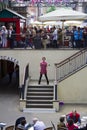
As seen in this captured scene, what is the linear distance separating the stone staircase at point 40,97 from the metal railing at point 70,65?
1.00 meters

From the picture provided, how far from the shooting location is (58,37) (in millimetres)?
32500

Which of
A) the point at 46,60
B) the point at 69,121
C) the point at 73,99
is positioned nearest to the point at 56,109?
the point at 73,99

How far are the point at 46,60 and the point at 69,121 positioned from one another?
13.1m

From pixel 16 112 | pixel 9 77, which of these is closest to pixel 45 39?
pixel 16 112

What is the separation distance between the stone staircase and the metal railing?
3.29ft

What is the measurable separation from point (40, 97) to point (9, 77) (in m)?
10.5

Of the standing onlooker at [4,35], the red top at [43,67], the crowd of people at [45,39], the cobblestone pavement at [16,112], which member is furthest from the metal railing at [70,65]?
the standing onlooker at [4,35]

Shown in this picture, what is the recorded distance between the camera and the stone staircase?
92.6 ft

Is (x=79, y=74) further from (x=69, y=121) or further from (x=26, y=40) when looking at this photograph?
(x=69, y=121)

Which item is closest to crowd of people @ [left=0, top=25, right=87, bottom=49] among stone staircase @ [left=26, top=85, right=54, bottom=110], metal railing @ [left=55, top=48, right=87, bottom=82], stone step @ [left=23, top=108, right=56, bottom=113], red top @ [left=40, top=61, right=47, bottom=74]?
metal railing @ [left=55, top=48, right=87, bottom=82]

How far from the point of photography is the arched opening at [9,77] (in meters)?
34.2

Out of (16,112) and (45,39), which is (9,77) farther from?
(16,112)

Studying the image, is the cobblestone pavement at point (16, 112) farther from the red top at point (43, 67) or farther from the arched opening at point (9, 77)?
the red top at point (43, 67)

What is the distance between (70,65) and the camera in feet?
101
